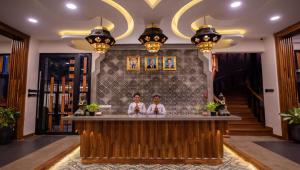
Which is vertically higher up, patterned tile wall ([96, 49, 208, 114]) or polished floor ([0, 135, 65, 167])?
patterned tile wall ([96, 49, 208, 114])

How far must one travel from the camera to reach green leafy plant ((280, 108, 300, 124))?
5.19 metres

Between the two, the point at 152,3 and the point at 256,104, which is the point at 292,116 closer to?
the point at 256,104

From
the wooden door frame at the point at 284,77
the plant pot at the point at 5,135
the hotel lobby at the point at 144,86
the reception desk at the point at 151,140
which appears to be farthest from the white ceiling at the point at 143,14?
the plant pot at the point at 5,135

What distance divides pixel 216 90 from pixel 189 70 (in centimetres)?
450

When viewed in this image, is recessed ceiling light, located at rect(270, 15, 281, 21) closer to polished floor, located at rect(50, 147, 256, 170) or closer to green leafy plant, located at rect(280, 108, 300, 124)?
green leafy plant, located at rect(280, 108, 300, 124)

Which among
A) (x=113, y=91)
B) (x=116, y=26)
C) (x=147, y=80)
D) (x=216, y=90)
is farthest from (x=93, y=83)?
(x=216, y=90)

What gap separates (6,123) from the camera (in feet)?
16.9

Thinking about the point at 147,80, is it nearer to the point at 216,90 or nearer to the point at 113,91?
the point at 113,91

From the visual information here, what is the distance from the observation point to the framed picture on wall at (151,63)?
6805 millimetres

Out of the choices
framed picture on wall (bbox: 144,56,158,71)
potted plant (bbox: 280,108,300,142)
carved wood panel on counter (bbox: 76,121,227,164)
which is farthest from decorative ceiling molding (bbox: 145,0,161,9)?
potted plant (bbox: 280,108,300,142)

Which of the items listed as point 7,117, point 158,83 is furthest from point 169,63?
point 7,117

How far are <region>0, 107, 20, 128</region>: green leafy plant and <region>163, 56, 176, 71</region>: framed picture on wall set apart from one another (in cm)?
A: 501

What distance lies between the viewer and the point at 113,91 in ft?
22.1

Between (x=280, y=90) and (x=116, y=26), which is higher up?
(x=116, y=26)
